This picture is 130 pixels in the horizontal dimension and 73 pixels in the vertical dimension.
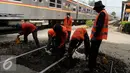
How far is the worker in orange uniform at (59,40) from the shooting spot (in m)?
6.84

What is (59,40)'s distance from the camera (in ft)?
23.4

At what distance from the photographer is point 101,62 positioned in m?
7.56

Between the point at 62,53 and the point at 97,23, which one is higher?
the point at 97,23

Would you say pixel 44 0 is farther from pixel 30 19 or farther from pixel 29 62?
pixel 29 62

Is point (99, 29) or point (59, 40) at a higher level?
point (99, 29)

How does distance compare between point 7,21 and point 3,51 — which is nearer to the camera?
point 3,51

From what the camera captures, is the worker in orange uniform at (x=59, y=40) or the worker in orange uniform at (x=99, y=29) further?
the worker in orange uniform at (x=59, y=40)

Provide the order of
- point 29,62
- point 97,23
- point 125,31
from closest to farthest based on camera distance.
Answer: point 97,23, point 29,62, point 125,31

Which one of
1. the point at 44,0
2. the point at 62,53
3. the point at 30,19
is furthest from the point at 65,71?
the point at 44,0

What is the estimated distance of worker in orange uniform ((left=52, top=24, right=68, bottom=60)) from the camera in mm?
6844

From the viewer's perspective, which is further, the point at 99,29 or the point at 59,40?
the point at 59,40

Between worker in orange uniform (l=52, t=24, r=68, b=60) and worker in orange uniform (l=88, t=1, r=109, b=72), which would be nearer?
worker in orange uniform (l=88, t=1, r=109, b=72)

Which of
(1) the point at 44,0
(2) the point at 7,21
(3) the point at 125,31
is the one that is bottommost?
(3) the point at 125,31

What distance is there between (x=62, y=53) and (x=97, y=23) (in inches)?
77.7
